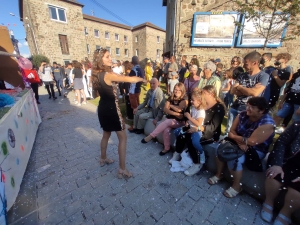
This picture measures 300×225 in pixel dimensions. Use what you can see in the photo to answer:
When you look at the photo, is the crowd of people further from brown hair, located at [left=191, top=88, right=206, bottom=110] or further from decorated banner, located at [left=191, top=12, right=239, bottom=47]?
decorated banner, located at [left=191, top=12, right=239, bottom=47]

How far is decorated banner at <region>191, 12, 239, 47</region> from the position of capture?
8.91 m

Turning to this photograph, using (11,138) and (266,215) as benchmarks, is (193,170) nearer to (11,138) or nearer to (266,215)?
(266,215)

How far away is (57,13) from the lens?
1781cm

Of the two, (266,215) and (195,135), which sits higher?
(195,135)

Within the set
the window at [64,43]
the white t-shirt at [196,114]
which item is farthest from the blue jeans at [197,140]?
the window at [64,43]

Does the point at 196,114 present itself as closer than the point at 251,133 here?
No

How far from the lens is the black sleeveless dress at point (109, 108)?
75.4 inches

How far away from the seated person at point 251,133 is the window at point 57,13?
76.9 ft

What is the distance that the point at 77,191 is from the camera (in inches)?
80.5

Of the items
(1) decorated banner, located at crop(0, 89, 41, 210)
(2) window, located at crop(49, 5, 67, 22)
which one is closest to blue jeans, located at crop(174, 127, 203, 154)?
(1) decorated banner, located at crop(0, 89, 41, 210)

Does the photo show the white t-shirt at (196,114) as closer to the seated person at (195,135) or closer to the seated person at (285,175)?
the seated person at (195,135)

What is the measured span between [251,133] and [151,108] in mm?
2297

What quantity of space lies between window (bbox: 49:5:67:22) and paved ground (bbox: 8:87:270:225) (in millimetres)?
21464

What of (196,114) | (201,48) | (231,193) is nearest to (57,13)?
(201,48)
